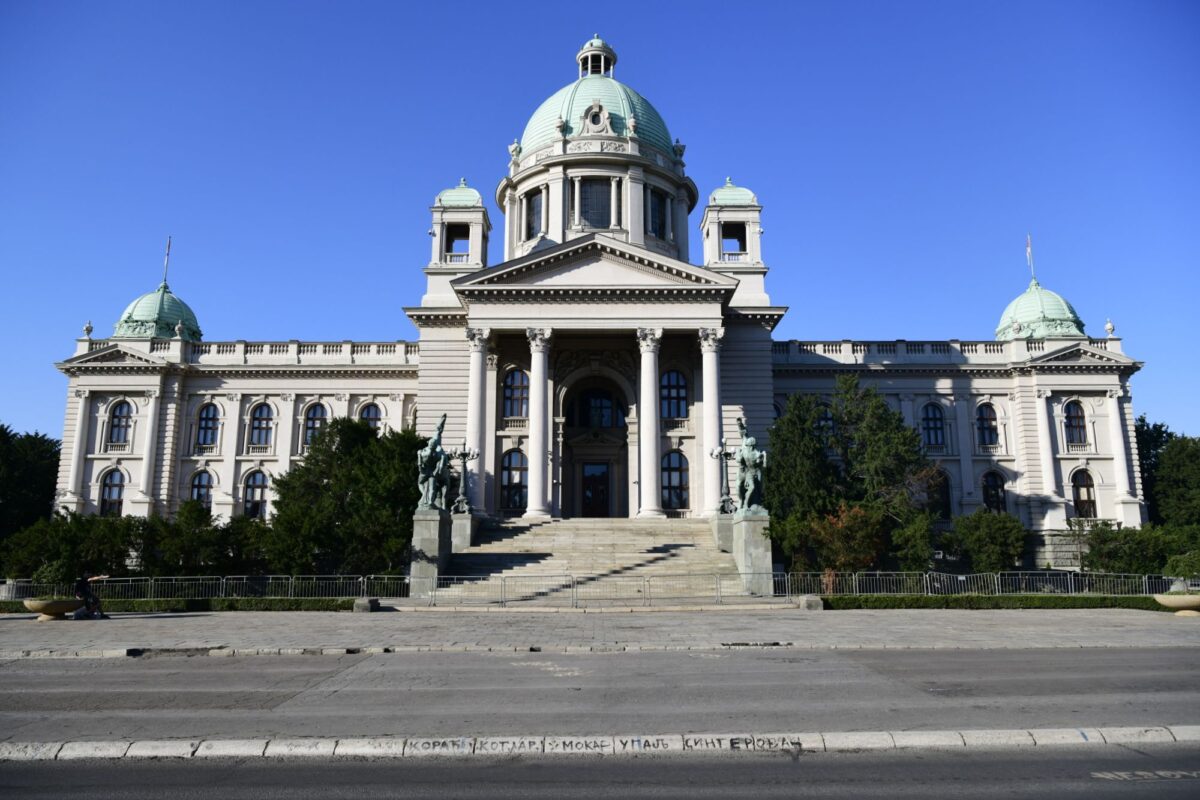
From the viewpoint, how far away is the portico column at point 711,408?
4047 centimetres

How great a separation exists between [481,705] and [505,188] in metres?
49.2

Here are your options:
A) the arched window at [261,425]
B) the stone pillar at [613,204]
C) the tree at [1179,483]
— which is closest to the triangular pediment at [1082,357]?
the tree at [1179,483]

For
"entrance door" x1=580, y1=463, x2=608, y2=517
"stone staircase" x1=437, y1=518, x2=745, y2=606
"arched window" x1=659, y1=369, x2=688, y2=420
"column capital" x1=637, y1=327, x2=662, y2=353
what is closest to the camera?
"stone staircase" x1=437, y1=518, x2=745, y2=606

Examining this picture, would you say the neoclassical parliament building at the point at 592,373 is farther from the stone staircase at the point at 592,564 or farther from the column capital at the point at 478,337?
the stone staircase at the point at 592,564

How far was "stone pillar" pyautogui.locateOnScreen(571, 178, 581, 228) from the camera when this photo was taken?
168ft

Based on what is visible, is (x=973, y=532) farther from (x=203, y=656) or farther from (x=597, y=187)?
(x=203, y=656)

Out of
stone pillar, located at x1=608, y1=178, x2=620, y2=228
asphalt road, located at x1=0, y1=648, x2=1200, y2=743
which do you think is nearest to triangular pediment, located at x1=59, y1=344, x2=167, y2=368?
stone pillar, located at x1=608, y1=178, x2=620, y2=228

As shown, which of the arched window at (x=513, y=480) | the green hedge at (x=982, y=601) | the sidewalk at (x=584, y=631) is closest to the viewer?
the sidewalk at (x=584, y=631)

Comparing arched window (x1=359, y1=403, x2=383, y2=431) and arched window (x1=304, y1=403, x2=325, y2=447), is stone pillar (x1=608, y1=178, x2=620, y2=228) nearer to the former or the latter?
arched window (x1=359, y1=403, x2=383, y2=431)

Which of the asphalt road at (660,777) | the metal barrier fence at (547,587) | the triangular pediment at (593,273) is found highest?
the triangular pediment at (593,273)

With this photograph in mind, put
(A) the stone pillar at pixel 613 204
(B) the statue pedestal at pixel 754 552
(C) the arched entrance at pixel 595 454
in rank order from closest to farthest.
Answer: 1. (B) the statue pedestal at pixel 754 552
2. (C) the arched entrance at pixel 595 454
3. (A) the stone pillar at pixel 613 204

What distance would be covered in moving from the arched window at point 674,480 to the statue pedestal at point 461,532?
40.5 feet

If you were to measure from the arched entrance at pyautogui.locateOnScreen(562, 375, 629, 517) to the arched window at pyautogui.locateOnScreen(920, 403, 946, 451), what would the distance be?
1984cm

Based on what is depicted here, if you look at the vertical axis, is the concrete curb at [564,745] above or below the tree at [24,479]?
below
